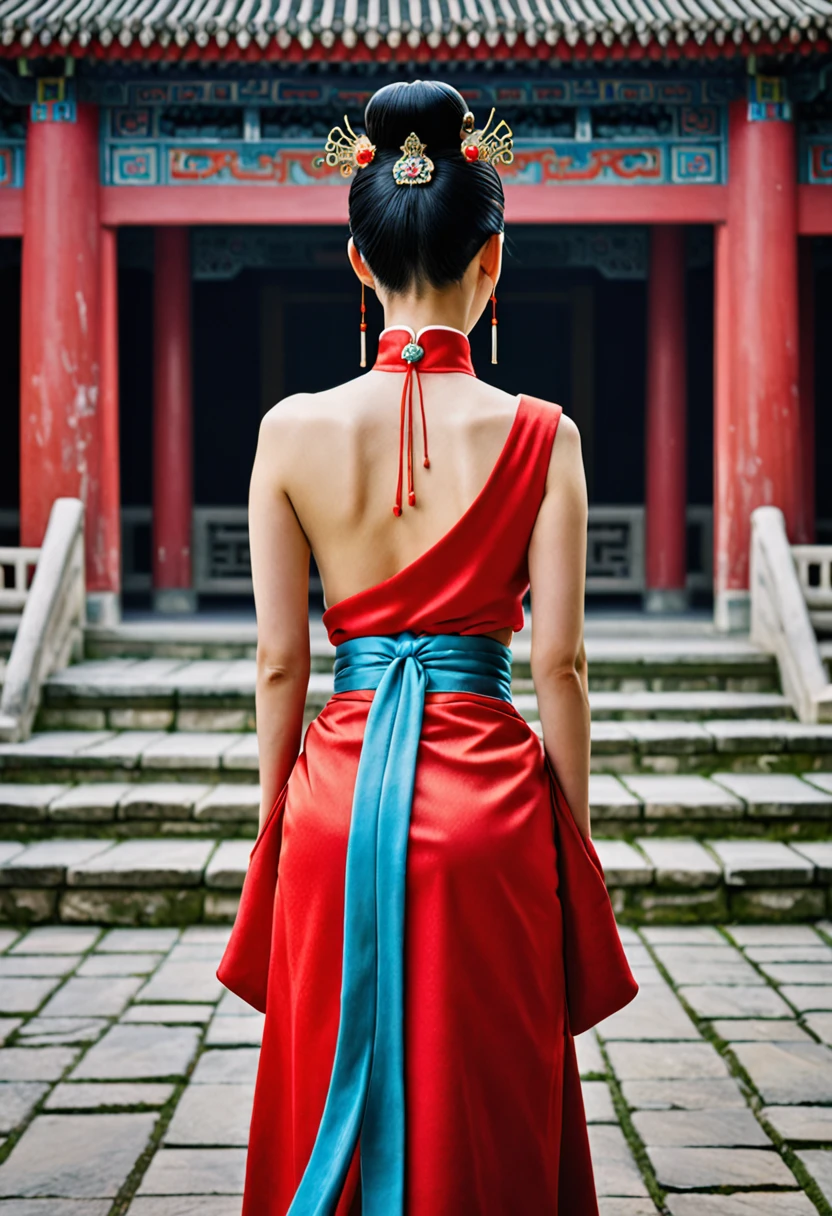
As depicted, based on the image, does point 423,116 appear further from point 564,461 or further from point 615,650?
point 615,650

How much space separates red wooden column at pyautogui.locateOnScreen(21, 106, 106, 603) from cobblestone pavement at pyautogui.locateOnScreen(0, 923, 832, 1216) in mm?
3843

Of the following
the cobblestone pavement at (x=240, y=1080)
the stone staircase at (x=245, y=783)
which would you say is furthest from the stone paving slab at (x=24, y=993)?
the stone staircase at (x=245, y=783)

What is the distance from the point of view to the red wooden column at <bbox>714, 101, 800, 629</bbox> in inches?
294

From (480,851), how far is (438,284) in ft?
2.44

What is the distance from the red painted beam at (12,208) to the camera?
7.61 meters

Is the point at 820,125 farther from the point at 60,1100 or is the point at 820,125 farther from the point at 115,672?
the point at 60,1100

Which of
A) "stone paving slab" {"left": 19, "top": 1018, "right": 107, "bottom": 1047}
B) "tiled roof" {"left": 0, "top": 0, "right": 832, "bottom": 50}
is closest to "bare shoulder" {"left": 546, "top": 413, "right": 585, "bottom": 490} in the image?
"stone paving slab" {"left": 19, "top": 1018, "right": 107, "bottom": 1047}

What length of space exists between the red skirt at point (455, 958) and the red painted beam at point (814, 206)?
6853 millimetres

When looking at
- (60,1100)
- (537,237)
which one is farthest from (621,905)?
(537,237)

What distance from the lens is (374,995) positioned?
1.54 m

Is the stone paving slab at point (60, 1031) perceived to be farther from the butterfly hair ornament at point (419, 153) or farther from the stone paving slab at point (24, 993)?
the butterfly hair ornament at point (419, 153)

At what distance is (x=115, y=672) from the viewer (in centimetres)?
666

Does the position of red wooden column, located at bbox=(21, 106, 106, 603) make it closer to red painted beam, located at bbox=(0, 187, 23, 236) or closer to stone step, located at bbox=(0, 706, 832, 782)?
red painted beam, located at bbox=(0, 187, 23, 236)

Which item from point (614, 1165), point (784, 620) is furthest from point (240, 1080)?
point (784, 620)
